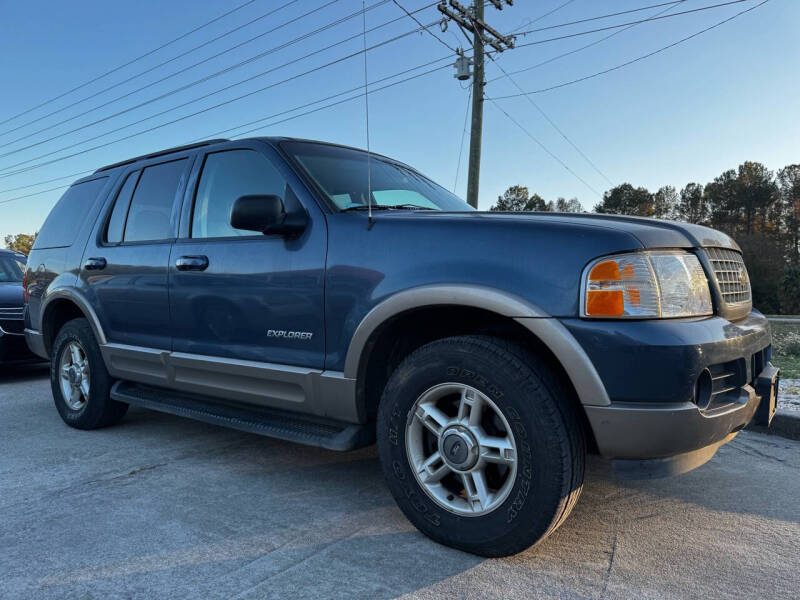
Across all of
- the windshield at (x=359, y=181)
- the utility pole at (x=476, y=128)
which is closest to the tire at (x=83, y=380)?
the windshield at (x=359, y=181)

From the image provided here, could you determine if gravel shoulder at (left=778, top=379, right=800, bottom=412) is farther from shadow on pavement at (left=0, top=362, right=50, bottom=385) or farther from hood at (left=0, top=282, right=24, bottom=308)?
hood at (left=0, top=282, right=24, bottom=308)

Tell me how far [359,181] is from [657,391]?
1.98 meters

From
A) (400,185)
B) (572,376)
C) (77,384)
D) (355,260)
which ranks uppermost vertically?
(400,185)

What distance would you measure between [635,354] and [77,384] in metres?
3.95

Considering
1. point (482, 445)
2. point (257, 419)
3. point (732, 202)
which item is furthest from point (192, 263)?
point (732, 202)

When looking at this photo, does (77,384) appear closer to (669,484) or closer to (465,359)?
(465,359)

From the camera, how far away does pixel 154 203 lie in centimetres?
402

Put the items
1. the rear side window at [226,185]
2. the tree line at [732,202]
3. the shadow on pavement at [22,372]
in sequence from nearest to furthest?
the rear side window at [226,185]
the shadow on pavement at [22,372]
the tree line at [732,202]

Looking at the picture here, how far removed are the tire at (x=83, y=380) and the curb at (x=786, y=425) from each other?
439 cm

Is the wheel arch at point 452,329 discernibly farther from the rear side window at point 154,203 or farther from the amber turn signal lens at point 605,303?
the rear side window at point 154,203

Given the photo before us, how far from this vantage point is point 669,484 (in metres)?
3.26

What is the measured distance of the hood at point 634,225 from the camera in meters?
2.29

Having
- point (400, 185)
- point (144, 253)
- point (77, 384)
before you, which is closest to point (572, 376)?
point (400, 185)

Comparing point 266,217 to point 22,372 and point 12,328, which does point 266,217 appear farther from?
point 22,372
